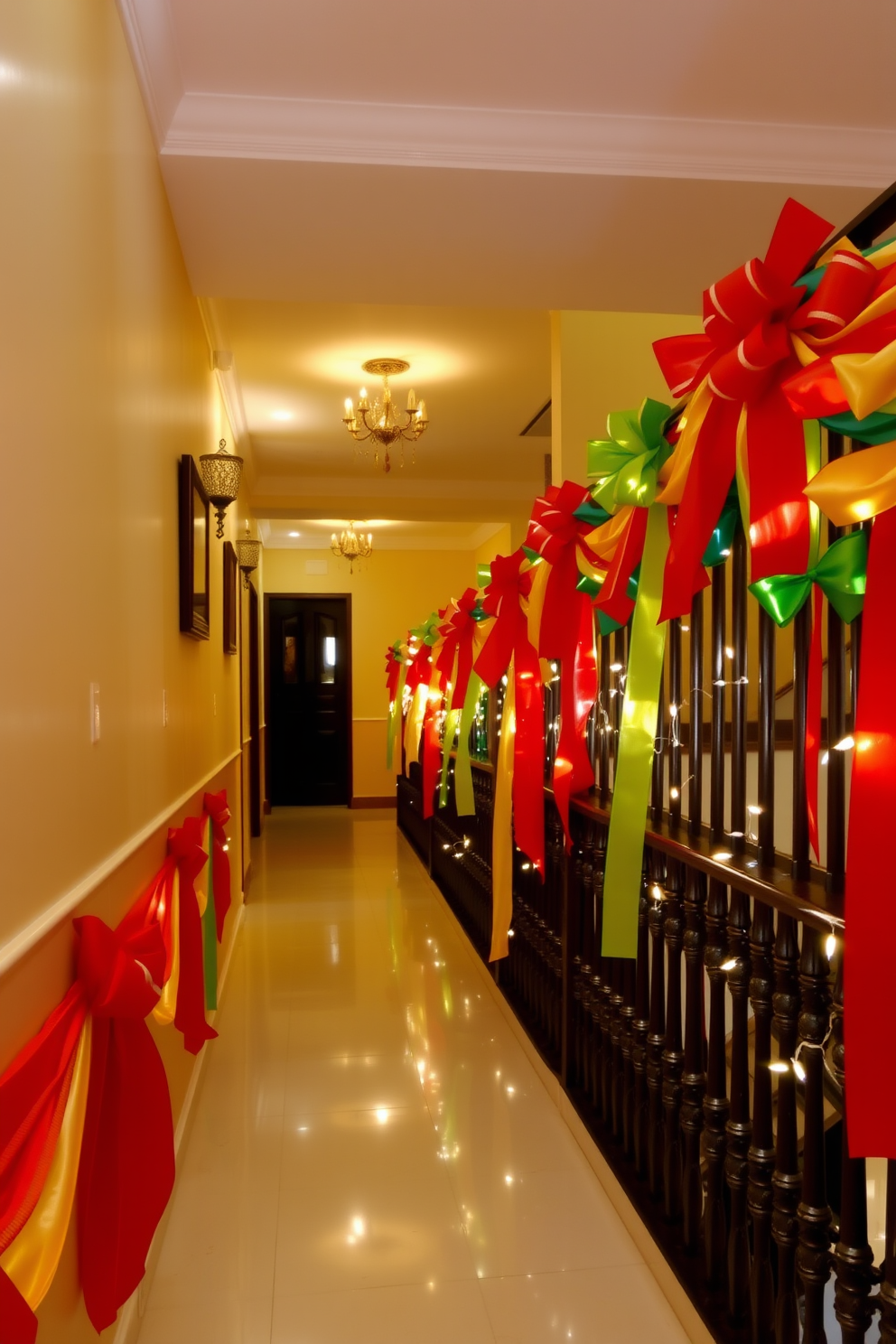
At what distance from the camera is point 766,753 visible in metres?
1.56

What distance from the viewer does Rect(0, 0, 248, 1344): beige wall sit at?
1.24 meters

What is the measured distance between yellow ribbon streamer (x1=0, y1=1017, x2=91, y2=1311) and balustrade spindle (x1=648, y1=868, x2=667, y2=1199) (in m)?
1.23

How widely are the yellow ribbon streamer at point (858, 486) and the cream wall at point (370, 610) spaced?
411 inches

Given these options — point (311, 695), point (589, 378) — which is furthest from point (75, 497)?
point (311, 695)

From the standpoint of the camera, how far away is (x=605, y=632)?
93.0 inches

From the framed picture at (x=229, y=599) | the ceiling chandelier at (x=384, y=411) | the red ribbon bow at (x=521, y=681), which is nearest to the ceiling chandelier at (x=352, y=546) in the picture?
the ceiling chandelier at (x=384, y=411)

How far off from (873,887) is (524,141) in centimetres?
226

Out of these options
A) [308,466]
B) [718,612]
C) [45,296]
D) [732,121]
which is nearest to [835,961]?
[718,612]

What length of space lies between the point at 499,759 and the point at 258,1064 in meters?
1.38

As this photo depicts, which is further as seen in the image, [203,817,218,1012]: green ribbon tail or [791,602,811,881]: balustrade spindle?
[203,817,218,1012]: green ribbon tail

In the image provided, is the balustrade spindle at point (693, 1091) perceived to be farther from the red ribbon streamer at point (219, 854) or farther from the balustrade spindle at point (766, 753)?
the red ribbon streamer at point (219, 854)

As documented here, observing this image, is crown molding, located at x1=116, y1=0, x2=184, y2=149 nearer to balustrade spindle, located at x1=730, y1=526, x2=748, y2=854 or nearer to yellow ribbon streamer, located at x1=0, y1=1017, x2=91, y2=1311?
balustrade spindle, located at x1=730, y1=526, x2=748, y2=854

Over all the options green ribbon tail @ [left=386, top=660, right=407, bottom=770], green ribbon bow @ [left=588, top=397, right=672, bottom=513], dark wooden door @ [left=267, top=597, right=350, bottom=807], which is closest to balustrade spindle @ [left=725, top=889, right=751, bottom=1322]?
green ribbon bow @ [left=588, top=397, right=672, bottom=513]

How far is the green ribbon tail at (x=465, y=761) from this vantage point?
395 centimetres
